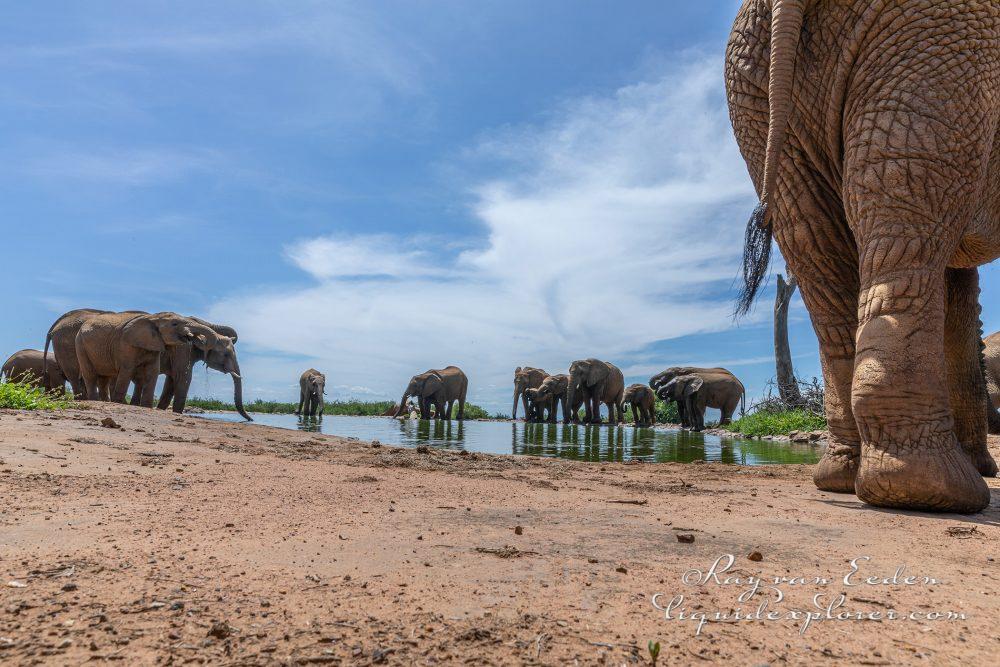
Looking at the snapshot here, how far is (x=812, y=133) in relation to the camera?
3914 mm

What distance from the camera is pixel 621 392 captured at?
99.1ft

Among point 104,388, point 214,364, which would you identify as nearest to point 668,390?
point 214,364

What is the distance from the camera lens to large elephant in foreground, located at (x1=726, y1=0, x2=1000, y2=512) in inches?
122

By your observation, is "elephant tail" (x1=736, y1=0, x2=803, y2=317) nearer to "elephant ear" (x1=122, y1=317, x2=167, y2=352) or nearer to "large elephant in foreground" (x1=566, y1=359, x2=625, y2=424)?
"elephant ear" (x1=122, y1=317, x2=167, y2=352)

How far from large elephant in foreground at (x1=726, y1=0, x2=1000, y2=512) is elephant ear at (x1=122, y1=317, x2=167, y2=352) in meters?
13.8

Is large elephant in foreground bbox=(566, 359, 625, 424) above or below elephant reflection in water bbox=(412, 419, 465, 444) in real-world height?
above

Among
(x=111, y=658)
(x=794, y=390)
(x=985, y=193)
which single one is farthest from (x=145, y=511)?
(x=794, y=390)

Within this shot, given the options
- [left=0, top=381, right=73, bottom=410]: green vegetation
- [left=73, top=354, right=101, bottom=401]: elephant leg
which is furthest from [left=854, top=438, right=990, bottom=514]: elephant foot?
[left=73, top=354, right=101, bottom=401]: elephant leg

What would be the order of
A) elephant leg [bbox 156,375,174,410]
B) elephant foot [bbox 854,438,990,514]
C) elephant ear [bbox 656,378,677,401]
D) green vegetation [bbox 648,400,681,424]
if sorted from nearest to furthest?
1. elephant foot [bbox 854,438,990,514]
2. elephant leg [bbox 156,375,174,410]
3. elephant ear [bbox 656,378,677,401]
4. green vegetation [bbox 648,400,681,424]

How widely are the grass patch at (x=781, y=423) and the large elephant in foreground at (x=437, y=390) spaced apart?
50.2 ft

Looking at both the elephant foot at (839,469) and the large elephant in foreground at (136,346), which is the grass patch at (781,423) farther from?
the large elephant in foreground at (136,346)

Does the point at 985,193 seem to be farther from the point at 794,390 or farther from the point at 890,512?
the point at 794,390

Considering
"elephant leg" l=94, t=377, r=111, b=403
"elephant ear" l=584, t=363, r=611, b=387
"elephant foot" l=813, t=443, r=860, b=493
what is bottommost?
"elephant foot" l=813, t=443, r=860, b=493

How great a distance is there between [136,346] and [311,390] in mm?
13801
